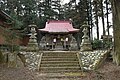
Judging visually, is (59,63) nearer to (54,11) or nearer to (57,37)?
(57,37)

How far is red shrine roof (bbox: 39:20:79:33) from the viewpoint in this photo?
27016 millimetres

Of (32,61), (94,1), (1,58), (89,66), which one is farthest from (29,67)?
(94,1)

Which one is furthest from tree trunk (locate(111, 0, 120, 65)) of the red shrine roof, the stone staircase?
the red shrine roof

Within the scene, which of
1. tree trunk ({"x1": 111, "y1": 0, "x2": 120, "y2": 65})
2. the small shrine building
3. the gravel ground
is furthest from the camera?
the small shrine building

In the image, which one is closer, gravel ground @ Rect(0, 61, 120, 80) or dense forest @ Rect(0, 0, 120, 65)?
gravel ground @ Rect(0, 61, 120, 80)

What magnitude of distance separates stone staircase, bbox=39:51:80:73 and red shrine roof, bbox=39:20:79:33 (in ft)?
40.4

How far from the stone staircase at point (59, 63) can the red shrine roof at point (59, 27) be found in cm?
1231

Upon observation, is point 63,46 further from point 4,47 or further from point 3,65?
point 3,65

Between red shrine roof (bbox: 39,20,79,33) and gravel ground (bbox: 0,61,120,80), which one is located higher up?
red shrine roof (bbox: 39,20,79,33)

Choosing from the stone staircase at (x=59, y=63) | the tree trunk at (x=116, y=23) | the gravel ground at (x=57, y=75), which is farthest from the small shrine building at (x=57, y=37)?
the tree trunk at (x=116, y=23)

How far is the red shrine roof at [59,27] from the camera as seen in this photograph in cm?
2702

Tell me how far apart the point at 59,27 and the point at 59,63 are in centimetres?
1563

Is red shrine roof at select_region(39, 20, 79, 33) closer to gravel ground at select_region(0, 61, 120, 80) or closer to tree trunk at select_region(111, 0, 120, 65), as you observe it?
gravel ground at select_region(0, 61, 120, 80)

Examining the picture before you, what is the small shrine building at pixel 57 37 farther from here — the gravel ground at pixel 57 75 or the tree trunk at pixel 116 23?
the tree trunk at pixel 116 23
